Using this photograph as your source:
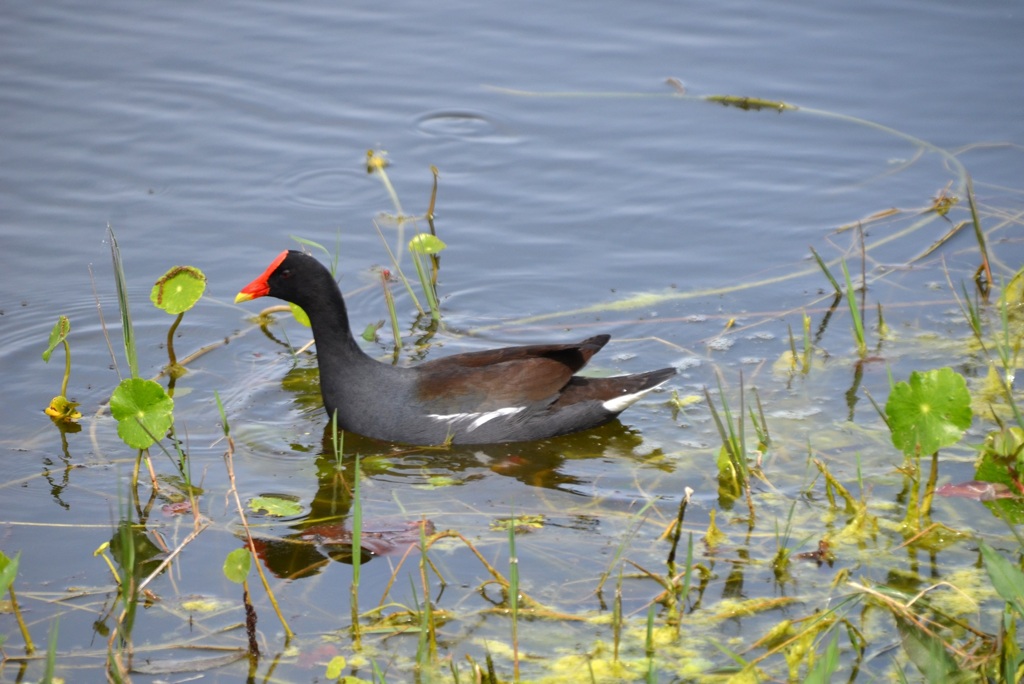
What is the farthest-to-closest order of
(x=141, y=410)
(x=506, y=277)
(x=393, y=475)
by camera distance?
(x=506, y=277) < (x=393, y=475) < (x=141, y=410)

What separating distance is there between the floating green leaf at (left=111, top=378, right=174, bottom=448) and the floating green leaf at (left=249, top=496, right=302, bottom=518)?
48 centimetres

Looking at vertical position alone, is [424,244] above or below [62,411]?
above

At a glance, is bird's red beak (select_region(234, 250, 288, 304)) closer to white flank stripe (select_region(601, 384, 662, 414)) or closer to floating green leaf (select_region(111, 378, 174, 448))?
floating green leaf (select_region(111, 378, 174, 448))

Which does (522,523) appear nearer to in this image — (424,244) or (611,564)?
(611,564)

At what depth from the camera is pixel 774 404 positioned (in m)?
5.43

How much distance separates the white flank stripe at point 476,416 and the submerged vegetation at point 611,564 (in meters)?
0.16

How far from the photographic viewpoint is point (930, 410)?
3.85 m

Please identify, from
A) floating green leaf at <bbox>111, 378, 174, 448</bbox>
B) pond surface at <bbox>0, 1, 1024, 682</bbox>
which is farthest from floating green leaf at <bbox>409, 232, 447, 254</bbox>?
floating green leaf at <bbox>111, 378, 174, 448</bbox>

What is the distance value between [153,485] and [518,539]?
1394 millimetres

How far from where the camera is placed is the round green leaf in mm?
5227

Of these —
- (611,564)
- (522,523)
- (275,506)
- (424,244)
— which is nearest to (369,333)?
(424,244)

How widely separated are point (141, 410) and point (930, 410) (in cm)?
266

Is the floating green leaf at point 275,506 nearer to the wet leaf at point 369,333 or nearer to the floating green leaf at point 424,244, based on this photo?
the wet leaf at point 369,333

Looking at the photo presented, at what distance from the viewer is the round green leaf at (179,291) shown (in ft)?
17.1
